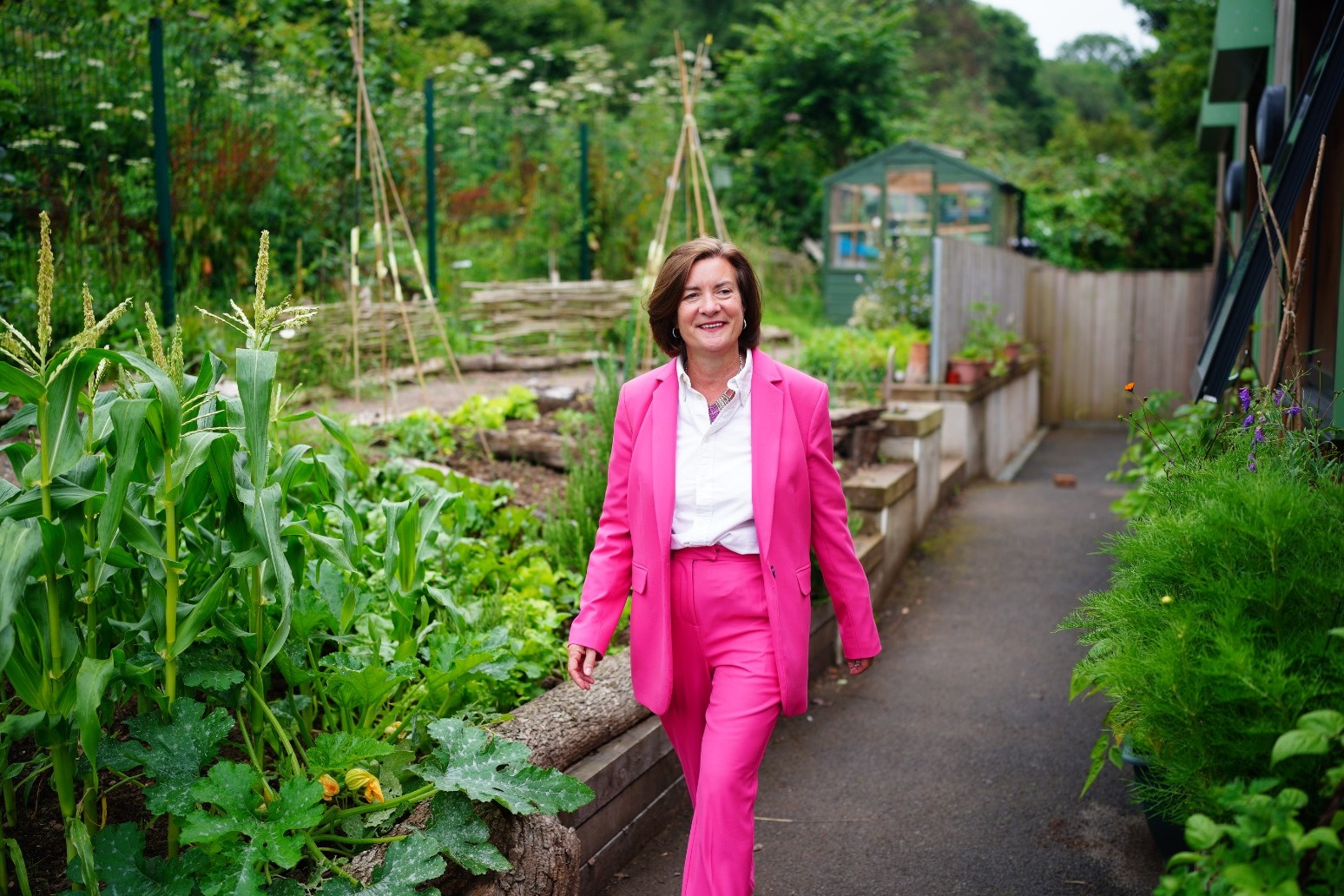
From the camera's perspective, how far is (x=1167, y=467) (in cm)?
292

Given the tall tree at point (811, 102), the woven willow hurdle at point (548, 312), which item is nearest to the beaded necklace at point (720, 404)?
the woven willow hurdle at point (548, 312)

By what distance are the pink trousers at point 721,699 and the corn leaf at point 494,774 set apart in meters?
0.30

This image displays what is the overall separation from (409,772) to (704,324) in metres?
1.34

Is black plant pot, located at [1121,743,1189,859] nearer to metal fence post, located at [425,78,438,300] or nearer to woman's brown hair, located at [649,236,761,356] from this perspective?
woman's brown hair, located at [649,236,761,356]

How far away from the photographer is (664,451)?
2.71 meters

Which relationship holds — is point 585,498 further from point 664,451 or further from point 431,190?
point 431,190

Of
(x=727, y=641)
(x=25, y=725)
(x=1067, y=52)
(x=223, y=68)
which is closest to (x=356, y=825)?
(x=25, y=725)

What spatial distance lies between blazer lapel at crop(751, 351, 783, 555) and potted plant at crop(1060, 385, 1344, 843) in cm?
76

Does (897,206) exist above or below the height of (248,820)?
above

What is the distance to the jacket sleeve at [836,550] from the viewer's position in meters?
2.77

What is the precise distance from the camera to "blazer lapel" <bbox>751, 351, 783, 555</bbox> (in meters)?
2.62

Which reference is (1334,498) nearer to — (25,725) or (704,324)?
(704,324)

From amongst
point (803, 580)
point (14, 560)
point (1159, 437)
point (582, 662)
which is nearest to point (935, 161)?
point (1159, 437)

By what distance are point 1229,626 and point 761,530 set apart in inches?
40.5
